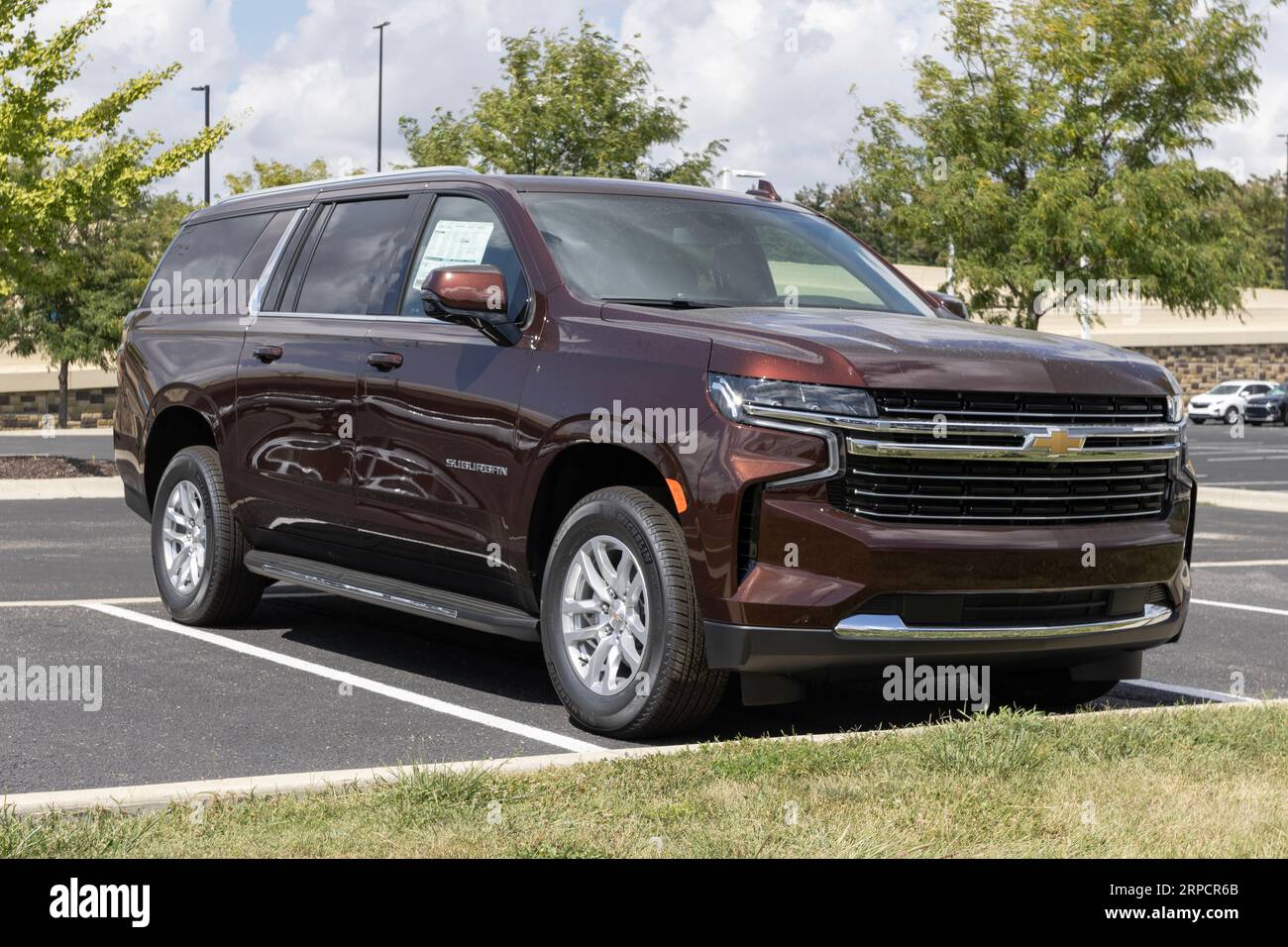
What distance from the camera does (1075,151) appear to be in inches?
868

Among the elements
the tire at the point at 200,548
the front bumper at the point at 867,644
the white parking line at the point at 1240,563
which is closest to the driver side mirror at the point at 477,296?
the front bumper at the point at 867,644

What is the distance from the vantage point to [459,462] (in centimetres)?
694

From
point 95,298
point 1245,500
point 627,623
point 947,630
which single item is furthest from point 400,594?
point 95,298

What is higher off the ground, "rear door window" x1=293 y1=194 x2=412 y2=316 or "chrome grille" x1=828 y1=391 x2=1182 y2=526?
"rear door window" x1=293 y1=194 x2=412 y2=316

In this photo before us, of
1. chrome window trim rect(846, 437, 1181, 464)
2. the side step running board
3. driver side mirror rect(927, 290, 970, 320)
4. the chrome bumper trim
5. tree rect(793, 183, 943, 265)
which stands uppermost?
tree rect(793, 183, 943, 265)

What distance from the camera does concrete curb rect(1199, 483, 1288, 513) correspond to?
1955cm

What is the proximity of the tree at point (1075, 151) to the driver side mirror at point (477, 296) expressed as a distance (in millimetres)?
15065

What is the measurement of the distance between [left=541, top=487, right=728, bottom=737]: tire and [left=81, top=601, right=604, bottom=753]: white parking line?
0.47ft

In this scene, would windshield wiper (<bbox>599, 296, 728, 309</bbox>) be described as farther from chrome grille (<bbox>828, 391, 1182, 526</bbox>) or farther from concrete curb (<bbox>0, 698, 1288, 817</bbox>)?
concrete curb (<bbox>0, 698, 1288, 817</bbox>)

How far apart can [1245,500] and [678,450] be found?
51.6 feet

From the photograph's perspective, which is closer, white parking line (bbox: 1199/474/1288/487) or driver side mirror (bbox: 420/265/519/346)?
driver side mirror (bbox: 420/265/519/346)

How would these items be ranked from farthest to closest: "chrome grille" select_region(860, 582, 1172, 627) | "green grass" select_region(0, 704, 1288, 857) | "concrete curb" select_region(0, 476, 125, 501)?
A: "concrete curb" select_region(0, 476, 125, 501), "chrome grille" select_region(860, 582, 1172, 627), "green grass" select_region(0, 704, 1288, 857)

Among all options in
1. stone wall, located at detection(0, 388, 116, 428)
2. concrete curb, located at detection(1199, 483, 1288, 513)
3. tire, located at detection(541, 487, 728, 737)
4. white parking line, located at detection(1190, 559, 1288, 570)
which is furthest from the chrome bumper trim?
stone wall, located at detection(0, 388, 116, 428)
